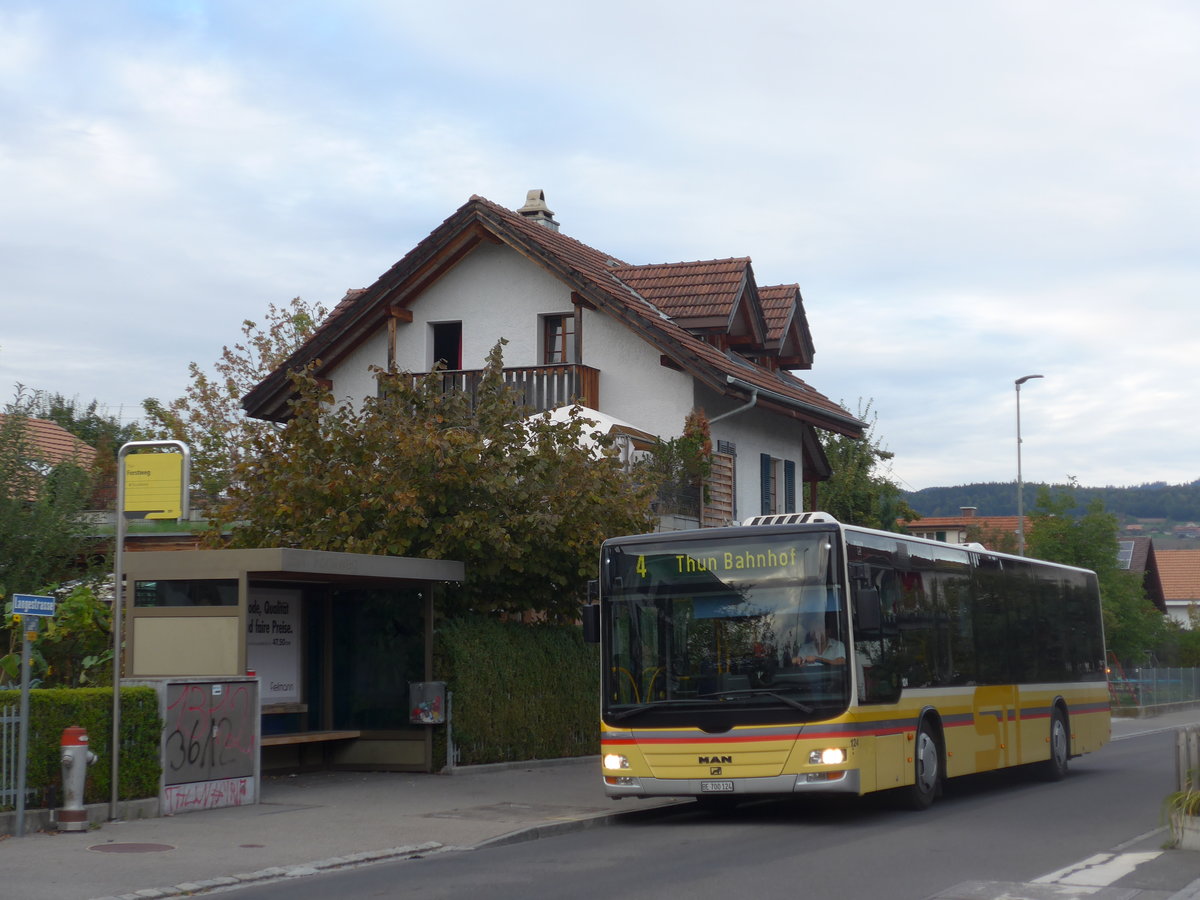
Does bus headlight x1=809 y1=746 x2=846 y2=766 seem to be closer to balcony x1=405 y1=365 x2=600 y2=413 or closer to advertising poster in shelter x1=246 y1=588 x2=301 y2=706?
advertising poster in shelter x1=246 y1=588 x2=301 y2=706

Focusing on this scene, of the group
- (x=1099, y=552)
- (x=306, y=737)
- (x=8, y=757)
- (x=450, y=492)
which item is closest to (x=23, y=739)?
(x=8, y=757)

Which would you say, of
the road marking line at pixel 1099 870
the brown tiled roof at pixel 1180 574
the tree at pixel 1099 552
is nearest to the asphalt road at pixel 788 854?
the road marking line at pixel 1099 870

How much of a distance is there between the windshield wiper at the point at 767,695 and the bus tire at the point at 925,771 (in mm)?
2042

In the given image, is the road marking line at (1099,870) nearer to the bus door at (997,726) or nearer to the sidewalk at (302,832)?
the sidewalk at (302,832)

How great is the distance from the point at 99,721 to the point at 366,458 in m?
7.28

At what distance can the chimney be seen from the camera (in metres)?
38.9

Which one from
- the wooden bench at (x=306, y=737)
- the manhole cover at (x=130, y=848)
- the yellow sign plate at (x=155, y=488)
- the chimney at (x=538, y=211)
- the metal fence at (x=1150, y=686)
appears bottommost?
the metal fence at (x=1150, y=686)

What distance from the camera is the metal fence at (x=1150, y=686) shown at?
50531 mm

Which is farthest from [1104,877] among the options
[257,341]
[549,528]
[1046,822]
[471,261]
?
[257,341]

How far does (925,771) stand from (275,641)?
793 centimetres

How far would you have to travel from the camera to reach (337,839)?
43.9 feet

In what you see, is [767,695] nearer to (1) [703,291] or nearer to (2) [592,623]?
(2) [592,623]

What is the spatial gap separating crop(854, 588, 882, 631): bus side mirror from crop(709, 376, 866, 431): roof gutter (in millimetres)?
14580

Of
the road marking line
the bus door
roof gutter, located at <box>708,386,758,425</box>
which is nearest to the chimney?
roof gutter, located at <box>708,386,758,425</box>
